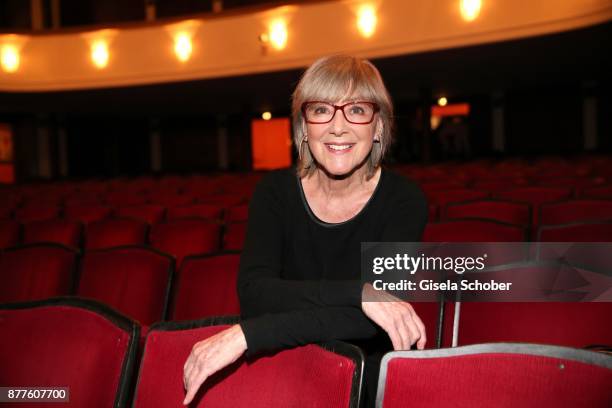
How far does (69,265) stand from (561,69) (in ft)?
39.4

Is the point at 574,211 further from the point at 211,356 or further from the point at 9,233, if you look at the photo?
the point at 9,233

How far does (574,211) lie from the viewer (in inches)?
125

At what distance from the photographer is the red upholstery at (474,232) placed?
2561mm

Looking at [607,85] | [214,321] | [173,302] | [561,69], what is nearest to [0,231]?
[173,302]

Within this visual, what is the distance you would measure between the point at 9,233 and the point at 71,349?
117 inches

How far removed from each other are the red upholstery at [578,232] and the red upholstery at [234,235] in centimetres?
180

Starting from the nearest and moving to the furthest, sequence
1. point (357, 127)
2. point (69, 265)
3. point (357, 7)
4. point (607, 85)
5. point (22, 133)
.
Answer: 1. point (357, 127)
2. point (69, 265)
3. point (357, 7)
4. point (607, 85)
5. point (22, 133)

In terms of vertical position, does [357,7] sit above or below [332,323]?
above

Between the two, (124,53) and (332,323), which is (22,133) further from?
(332,323)

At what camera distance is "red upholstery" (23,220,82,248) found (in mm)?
3629

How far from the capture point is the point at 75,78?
1159 cm

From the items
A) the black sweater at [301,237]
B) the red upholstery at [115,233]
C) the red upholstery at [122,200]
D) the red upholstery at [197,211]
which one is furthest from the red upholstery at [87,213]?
the black sweater at [301,237]

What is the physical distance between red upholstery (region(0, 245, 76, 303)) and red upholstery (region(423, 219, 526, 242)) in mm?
1879

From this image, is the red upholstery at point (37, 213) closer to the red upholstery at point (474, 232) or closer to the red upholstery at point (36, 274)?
the red upholstery at point (36, 274)
